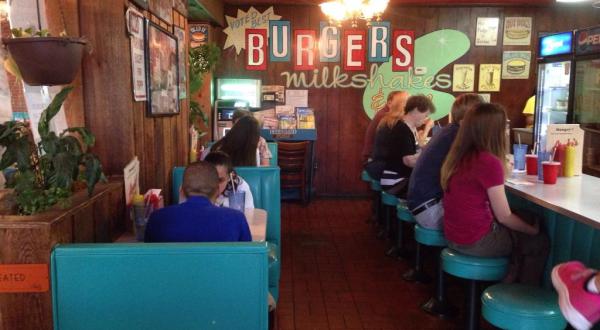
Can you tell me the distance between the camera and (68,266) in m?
1.76

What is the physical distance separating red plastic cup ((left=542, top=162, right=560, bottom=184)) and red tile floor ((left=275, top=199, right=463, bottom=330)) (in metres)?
1.09

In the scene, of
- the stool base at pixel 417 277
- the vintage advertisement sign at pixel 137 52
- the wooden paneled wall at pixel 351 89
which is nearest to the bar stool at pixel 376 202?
the stool base at pixel 417 277

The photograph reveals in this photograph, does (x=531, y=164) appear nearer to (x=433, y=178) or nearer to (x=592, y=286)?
(x=433, y=178)

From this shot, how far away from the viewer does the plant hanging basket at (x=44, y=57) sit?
2.03 meters

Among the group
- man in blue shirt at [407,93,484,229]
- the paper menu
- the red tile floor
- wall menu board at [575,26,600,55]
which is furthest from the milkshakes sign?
the paper menu

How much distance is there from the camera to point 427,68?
737 cm

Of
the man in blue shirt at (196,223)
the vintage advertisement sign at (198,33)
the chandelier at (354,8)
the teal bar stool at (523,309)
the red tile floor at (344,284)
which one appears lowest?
the red tile floor at (344,284)

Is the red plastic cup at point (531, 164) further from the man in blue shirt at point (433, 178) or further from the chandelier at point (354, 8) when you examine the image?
the chandelier at point (354, 8)

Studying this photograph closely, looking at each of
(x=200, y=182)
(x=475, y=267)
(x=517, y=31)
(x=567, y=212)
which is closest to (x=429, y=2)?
(x=517, y=31)

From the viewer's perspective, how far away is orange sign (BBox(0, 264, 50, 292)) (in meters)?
1.91

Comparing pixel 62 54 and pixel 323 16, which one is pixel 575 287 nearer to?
pixel 62 54

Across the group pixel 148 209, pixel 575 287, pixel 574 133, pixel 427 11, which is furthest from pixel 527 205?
pixel 427 11

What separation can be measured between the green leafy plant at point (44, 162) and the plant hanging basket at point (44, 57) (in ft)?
0.30

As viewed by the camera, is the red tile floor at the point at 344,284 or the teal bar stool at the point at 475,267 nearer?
the teal bar stool at the point at 475,267
